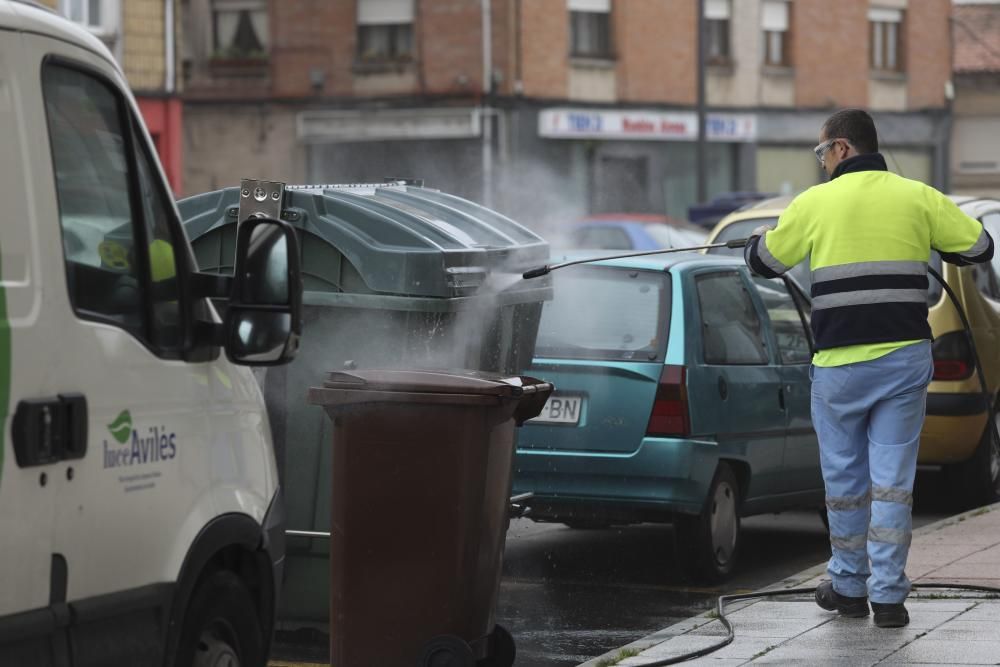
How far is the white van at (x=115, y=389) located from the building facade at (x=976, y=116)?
40.6m

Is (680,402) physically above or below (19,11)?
below

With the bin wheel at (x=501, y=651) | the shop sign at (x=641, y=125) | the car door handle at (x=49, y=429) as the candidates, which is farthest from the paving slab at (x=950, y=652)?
the shop sign at (x=641, y=125)

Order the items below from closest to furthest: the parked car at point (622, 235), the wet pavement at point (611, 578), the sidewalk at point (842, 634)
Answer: the sidewalk at point (842, 634) < the wet pavement at point (611, 578) < the parked car at point (622, 235)

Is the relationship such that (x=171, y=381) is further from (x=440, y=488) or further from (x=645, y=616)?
(x=645, y=616)

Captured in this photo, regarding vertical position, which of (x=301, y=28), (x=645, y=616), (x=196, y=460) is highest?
(x=301, y=28)

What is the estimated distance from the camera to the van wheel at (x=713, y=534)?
8.46 m

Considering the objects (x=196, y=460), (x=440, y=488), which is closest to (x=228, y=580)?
(x=196, y=460)

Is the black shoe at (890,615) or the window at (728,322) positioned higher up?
the window at (728,322)

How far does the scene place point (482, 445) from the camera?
573 centimetres

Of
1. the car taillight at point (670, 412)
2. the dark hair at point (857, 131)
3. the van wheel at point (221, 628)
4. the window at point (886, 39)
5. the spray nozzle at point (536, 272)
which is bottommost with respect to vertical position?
the van wheel at point (221, 628)

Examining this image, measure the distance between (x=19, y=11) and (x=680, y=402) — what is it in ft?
16.3

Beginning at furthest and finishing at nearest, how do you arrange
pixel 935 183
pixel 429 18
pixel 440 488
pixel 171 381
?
1. pixel 935 183
2. pixel 429 18
3. pixel 440 488
4. pixel 171 381

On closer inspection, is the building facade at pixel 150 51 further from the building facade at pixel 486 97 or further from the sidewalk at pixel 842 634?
the sidewalk at pixel 842 634

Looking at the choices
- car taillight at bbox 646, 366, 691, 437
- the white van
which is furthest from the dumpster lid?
car taillight at bbox 646, 366, 691, 437
